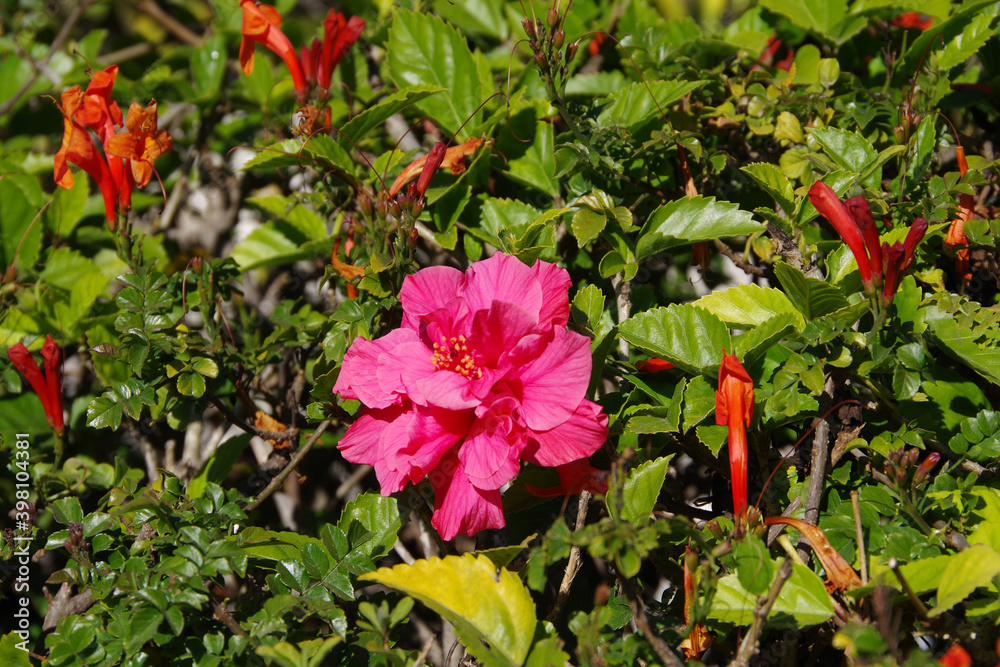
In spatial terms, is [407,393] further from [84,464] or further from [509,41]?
[509,41]

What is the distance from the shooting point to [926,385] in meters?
1.29

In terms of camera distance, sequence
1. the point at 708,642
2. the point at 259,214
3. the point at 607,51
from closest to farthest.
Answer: the point at 708,642 → the point at 607,51 → the point at 259,214

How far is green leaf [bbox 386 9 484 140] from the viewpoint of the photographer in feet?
5.70

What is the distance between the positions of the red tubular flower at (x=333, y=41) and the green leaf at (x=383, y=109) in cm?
21

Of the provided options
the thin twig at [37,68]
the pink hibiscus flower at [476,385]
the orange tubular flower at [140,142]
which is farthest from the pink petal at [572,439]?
the thin twig at [37,68]

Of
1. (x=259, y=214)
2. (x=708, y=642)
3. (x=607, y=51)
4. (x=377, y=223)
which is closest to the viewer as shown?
(x=708, y=642)

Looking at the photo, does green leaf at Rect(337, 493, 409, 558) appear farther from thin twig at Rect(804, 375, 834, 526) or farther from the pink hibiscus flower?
thin twig at Rect(804, 375, 834, 526)

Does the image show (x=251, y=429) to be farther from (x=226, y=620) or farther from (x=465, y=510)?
(x=465, y=510)

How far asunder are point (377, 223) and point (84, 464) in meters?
0.92

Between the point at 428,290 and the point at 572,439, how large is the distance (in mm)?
335

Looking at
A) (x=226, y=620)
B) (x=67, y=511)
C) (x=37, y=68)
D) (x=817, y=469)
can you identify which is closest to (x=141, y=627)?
(x=226, y=620)

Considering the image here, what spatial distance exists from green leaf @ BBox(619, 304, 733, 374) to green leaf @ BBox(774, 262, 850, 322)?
127mm

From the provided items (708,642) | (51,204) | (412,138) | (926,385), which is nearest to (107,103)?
(51,204)

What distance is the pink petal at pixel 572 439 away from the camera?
1.16 meters
